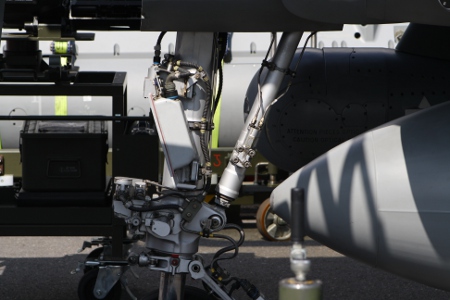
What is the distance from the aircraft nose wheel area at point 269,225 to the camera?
26.3 ft

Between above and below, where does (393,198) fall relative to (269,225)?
above

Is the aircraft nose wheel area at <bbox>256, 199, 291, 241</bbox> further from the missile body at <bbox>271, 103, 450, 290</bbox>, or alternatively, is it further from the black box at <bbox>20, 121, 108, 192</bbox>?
the missile body at <bbox>271, 103, 450, 290</bbox>

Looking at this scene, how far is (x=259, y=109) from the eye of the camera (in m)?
4.60

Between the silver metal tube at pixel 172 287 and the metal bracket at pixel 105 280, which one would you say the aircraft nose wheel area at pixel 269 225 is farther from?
the silver metal tube at pixel 172 287

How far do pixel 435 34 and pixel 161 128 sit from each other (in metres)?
2.12

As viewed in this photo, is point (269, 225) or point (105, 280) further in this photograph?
point (269, 225)

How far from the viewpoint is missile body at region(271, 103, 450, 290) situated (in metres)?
3.92

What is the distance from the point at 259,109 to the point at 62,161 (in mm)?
1507

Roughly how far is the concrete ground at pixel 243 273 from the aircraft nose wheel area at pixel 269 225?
70 millimetres

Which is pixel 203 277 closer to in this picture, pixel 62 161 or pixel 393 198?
pixel 393 198

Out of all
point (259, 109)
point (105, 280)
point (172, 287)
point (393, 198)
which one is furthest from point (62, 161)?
point (393, 198)

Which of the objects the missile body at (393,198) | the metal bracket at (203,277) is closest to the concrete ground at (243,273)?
the metal bracket at (203,277)

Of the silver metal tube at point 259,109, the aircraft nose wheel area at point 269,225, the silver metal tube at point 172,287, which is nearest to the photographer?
the silver metal tube at point 259,109

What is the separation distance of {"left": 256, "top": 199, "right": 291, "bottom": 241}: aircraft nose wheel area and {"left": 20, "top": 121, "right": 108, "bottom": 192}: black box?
2.63 metres
